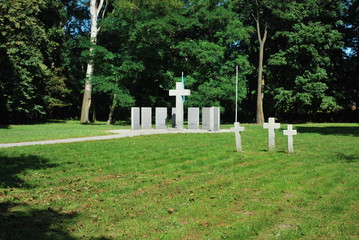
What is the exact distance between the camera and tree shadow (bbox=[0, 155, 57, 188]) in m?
7.96

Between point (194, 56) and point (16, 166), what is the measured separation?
95.8ft

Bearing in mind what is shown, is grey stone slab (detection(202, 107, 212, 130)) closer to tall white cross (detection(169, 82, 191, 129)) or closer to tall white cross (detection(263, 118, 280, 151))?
tall white cross (detection(169, 82, 191, 129))

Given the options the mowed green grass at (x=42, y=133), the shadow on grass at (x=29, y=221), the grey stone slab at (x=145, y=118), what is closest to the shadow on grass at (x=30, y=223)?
the shadow on grass at (x=29, y=221)

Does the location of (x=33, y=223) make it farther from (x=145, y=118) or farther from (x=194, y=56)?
(x=194, y=56)

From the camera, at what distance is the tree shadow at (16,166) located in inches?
314

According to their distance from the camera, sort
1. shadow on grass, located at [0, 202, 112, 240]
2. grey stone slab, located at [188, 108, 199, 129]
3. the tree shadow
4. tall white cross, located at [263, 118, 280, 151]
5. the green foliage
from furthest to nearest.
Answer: the green foliage, grey stone slab, located at [188, 108, 199, 129], tall white cross, located at [263, 118, 280, 151], the tree shadow, shadow on grass, located at [0, 202, 112, 240]

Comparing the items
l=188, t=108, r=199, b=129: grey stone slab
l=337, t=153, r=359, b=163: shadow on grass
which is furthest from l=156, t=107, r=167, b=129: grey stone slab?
l=337, t=153, r=359, b=163: shadow on grass

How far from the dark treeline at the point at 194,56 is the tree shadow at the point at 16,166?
62.3 ft

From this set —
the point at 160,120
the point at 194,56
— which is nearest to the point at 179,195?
the point at 160,120

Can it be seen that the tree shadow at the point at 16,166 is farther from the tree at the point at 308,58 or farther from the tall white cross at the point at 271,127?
the tree at the point at 308,58

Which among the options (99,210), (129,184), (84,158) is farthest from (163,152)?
(99,210)

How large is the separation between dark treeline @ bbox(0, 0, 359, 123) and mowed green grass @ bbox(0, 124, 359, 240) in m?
21.0

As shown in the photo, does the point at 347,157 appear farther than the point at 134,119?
No

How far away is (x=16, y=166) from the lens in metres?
9.86
